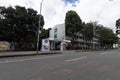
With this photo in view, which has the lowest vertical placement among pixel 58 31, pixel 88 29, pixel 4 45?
pixel 4 45

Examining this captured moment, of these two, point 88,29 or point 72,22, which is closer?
point 72,22

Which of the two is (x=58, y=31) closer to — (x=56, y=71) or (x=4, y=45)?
(x=4, y=45)

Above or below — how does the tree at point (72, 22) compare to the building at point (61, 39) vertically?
above

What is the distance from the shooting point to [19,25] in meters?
37.9

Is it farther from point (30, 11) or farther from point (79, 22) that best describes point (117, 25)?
point (30, 11)

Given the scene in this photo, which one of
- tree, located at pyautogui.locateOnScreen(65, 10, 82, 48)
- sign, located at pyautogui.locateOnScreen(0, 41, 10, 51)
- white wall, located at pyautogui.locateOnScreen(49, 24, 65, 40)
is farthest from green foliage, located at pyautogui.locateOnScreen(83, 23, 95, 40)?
sign, located at pyautogui.locateOnScreen(0, 41, 10, 51)

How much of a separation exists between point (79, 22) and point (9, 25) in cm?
2881

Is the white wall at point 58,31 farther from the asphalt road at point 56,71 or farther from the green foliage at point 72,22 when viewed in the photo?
the asphalt road at point 56,71

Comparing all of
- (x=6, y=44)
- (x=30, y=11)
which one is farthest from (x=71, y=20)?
(x=6, y=44)

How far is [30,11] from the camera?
4112 centimetres

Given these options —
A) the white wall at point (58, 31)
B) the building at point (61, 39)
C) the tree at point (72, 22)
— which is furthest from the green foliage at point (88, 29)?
the white wall at point (58, 31)

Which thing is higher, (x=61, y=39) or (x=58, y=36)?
(x=58, y=36)

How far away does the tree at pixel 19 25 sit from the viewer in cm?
3625

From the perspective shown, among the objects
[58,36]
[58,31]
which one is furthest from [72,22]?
[58,36]
